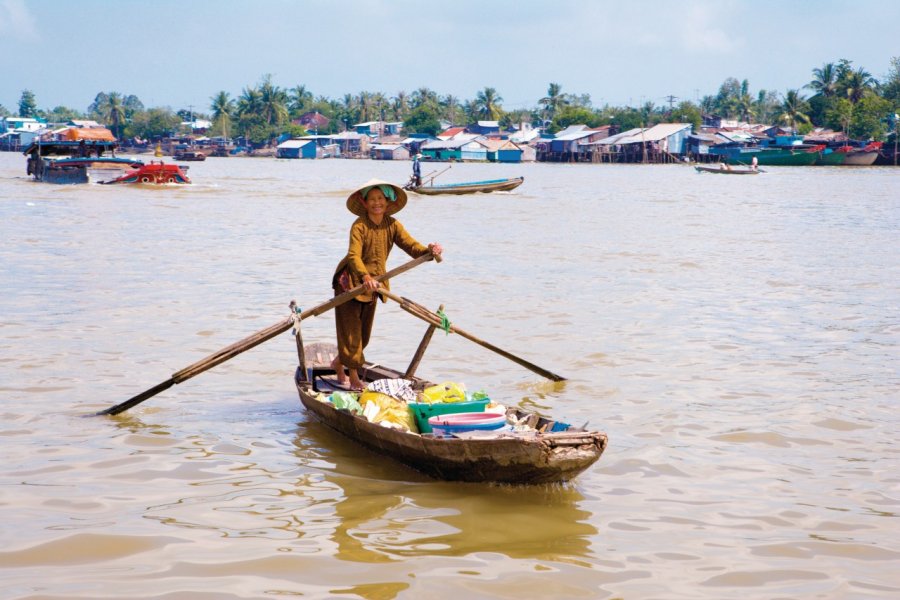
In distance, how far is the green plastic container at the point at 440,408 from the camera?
5254mm

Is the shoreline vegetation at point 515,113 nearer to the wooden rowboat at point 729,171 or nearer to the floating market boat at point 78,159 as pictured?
the wooden rowboat at point 729,171

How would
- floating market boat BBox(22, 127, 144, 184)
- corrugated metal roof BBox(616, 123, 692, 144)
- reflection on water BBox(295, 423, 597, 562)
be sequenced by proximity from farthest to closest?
corrugated metal roof BBox(616, 123, 692, 144) → floating market boat BBox(22, 127, 144, 184) → reflection on water BBox(295, 423, 597, 562)

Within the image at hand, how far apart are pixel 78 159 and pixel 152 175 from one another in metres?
2.61

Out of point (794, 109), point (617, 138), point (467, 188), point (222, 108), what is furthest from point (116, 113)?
point (467, 188)

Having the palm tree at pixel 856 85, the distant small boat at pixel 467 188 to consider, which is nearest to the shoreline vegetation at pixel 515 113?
the palm tree at pixel 856 85

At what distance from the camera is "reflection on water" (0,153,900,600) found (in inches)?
163

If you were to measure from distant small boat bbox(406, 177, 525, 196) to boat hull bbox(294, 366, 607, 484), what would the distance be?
2701 centimetres

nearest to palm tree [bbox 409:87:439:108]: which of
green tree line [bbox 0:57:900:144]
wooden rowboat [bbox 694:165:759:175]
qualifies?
green tree line [bbox 0:57:900:144]

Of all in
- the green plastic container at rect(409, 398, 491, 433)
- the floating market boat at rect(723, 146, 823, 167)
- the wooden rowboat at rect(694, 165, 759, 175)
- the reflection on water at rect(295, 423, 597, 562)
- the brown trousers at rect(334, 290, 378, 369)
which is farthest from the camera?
the floating market boat at rect(723, 146, 823, 167)

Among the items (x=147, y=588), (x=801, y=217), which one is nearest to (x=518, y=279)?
(x=147, y=588)

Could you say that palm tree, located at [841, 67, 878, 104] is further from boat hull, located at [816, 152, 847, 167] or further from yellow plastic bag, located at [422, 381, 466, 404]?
yellow plastic bag, located at [422, 381, 466, 404]

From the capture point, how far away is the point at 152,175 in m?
35.3

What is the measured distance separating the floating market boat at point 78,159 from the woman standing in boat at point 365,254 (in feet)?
98.8

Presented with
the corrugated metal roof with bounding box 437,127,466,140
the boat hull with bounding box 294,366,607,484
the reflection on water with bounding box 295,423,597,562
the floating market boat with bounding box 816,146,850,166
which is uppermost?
the corrugated metal roof with bounding box 437,127,466,140
